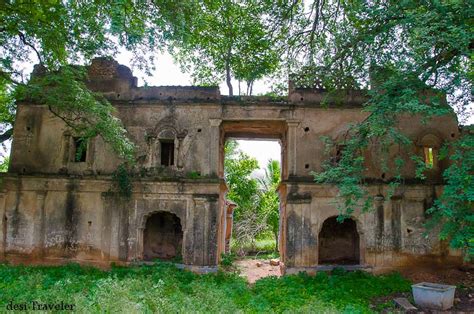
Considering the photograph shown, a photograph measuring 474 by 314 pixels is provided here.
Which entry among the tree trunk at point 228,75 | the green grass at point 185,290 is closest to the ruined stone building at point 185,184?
the green grass at point 185,290

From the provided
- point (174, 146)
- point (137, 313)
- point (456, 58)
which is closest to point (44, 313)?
point (137, 313)

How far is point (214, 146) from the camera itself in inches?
517

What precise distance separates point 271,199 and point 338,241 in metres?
9.10

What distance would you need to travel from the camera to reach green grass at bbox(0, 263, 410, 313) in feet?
24.5

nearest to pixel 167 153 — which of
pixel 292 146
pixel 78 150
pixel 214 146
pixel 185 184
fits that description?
pixel 185 184

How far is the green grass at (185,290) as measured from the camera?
7.45 m

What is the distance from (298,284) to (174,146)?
596 centimetres

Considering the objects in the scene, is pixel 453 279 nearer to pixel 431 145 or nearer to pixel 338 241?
pixel 431 145

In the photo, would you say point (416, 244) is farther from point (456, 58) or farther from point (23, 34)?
point (23, 34)

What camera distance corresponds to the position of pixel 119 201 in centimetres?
1318

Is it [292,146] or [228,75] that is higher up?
[228,75]

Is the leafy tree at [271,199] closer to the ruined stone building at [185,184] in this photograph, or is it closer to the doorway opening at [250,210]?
the doorway opening at [250,210]

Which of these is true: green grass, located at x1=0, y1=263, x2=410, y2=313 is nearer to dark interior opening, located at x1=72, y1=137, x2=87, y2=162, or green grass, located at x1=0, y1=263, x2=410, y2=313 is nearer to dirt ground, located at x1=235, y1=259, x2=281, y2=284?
dirt ground, located at x1=235, y1=259, x2=281, y2=284

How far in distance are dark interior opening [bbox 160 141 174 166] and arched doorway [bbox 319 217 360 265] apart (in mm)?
6286
